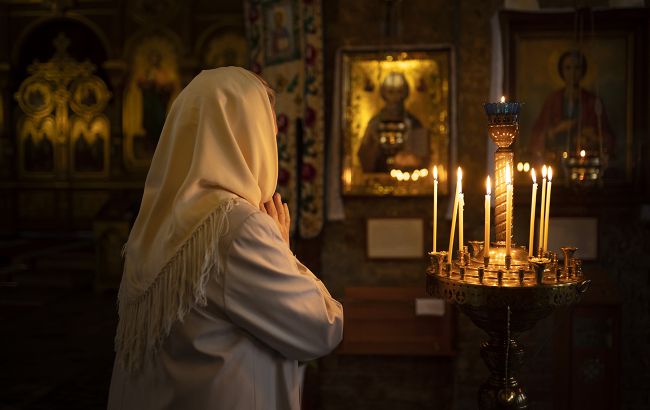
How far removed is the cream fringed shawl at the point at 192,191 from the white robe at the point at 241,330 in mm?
44

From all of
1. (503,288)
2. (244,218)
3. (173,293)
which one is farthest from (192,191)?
(503,288)

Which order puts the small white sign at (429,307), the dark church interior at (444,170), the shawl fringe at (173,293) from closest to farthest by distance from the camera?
the shawl fringe at (173,293) → the dark church interior at (444,170) → the small white sign at (429,307)

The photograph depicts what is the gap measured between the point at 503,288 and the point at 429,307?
269cm

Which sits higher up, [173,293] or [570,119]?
[570,119]

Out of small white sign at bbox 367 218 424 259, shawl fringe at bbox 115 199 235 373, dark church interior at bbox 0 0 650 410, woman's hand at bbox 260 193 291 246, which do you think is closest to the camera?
shawl fringe at bbox 115 199 235 373

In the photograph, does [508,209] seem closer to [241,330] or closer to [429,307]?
[241,330]

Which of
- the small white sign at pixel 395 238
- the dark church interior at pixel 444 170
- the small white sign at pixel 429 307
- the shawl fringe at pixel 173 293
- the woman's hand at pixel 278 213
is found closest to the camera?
the shawl fringe at pixel 173 293

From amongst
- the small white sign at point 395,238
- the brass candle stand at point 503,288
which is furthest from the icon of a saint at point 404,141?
the brass candle stand at point 503,288

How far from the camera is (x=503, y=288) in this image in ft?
5.85

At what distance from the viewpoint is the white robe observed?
173 cm

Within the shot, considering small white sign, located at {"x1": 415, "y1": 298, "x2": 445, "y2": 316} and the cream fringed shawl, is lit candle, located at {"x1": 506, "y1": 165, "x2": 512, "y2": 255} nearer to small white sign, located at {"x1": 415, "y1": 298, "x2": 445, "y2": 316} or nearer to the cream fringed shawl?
the cream fringed shawl

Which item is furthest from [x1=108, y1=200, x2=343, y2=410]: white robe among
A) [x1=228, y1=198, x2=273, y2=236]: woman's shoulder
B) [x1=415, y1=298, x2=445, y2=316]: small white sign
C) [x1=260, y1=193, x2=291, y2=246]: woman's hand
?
[x1=415, y1=298, x2=445, y2=316]: small white sign

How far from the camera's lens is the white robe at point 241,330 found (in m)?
1.73

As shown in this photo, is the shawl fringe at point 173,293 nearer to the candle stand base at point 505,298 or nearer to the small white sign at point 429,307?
the candle stand base at point 505,298
